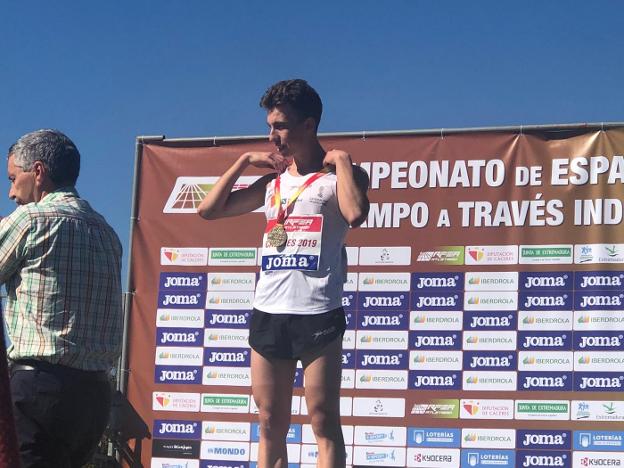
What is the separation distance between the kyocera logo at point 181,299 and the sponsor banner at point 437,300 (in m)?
1.65

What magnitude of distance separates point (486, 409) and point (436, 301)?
81cm

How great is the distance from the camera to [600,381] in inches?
273

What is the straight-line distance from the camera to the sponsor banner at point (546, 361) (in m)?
7.00

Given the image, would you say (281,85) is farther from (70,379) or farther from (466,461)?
(466,461)

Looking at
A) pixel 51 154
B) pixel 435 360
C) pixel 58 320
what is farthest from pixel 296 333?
pixel 435 360

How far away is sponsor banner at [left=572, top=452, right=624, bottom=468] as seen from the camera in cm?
687

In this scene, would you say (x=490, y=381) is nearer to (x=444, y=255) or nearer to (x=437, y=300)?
(x=437, y=300)

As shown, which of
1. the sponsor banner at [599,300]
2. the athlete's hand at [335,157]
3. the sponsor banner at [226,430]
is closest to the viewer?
the athlete's hand at [335,157]

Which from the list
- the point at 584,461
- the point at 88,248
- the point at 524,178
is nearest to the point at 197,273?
the point at 524,178

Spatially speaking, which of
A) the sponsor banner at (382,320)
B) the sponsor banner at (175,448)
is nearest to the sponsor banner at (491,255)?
the sponsor banner at (382,320)

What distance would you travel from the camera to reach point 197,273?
25.8ft

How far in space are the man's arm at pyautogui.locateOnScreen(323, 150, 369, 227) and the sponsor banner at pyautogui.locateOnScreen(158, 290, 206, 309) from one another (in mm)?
3918

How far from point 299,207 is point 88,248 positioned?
106cm

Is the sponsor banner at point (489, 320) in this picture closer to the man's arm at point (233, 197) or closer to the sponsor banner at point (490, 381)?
the sponsor banner at point (490, 381)
